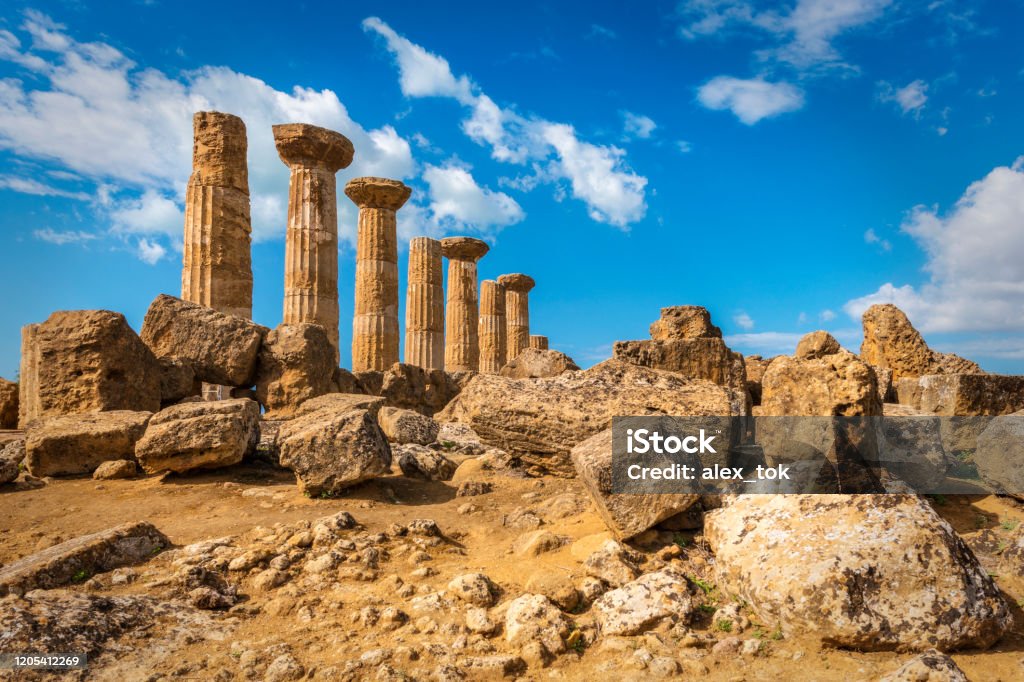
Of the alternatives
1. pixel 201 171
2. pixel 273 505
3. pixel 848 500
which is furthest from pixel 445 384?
pixel 848 500

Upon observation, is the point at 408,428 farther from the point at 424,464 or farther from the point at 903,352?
the point at 903,352

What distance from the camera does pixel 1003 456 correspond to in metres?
5.36

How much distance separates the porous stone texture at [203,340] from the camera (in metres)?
9.54

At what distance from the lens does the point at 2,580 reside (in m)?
3.71

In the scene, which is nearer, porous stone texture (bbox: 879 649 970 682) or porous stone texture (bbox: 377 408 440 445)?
porous stone texture (bbox: 879 649 970 682)

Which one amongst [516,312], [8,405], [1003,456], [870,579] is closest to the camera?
[870,579]

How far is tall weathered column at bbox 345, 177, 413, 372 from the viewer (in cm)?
1661

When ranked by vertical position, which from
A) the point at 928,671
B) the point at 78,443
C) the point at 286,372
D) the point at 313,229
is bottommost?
the point at 928,671

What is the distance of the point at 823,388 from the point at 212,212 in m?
11.7

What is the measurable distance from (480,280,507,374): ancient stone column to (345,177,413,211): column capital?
24.2 feet

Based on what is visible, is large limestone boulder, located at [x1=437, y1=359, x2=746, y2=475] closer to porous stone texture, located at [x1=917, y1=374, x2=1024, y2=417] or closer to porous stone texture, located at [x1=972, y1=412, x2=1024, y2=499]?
porous stone texture, located at [x1=972, y1=412, x2=1024, y2=499]

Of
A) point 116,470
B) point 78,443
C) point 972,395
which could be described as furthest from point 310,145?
point 972,395

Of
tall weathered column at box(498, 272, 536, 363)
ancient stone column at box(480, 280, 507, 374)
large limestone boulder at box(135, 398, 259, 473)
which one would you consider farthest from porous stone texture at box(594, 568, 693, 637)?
tall weathered column at box(498, 272, 536, 363)

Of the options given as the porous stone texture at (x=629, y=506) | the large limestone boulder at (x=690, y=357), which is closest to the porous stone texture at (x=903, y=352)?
the large limestone boulder at (x=690, y=357)
